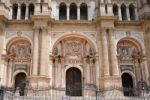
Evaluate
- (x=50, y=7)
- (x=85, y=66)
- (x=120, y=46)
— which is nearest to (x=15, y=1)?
(x=50, y=7)

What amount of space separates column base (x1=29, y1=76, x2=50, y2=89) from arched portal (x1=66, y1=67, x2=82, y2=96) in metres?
2.50

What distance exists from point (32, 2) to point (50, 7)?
223 cm

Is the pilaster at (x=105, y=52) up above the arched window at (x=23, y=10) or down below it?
below

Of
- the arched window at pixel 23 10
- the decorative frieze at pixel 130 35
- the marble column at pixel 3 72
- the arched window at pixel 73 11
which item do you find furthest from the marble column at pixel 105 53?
the marble column at pixel 3 72

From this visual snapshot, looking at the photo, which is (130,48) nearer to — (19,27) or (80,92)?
(80,92)

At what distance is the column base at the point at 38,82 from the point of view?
933 inches

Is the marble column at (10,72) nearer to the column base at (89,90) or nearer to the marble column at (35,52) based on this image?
the marble column at (35,52)

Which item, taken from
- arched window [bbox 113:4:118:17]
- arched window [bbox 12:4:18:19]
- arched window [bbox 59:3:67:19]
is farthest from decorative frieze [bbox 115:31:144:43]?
arched window [bbox 12:4:18:19]

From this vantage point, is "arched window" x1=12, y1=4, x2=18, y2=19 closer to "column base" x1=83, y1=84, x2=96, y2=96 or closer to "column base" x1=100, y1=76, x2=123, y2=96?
"column base" x1=83, y1=84, x2=96, y2=96

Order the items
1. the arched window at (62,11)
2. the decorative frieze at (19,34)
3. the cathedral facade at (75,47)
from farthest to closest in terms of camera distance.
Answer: the arched window at (62,11), the decorative frieze at (19,34), the cathedral facade at (75,47)

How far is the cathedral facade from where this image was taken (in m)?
25.2

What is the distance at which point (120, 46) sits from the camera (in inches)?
1081

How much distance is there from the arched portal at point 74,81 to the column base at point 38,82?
2500mm

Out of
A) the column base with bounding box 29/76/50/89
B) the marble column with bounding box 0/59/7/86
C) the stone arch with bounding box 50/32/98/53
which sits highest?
the stone arch with bounding box 50/32/98/53
